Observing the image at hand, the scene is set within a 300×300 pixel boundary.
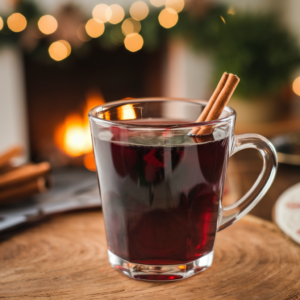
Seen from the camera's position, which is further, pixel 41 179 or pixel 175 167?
pixel 41 179

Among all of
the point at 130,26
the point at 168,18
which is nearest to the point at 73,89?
the point at 130,26

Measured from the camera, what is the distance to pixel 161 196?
1.61ft

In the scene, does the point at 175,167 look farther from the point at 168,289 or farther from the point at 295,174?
the point at 295,174

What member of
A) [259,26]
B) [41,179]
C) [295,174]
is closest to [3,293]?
[41,179]

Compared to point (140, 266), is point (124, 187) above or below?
above

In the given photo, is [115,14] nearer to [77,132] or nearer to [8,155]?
[77,132]

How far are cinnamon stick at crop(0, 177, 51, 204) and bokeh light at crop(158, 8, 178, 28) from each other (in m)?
1.66

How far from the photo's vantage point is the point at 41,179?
875mm

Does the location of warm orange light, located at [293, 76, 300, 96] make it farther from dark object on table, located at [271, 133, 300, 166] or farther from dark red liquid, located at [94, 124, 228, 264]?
dark red liquid, located at [94, 124, 228, 264]

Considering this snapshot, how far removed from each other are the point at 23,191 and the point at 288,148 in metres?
0.72

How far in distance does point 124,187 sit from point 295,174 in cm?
62

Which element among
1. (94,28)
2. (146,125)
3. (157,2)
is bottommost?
(146,125)

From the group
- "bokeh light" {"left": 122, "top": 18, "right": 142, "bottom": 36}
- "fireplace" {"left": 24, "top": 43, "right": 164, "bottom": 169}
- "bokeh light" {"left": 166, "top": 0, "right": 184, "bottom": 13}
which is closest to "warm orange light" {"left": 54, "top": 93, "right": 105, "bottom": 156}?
"fireplace" {"left": 24, "top": 43, "right": 164, "bottom": 169}

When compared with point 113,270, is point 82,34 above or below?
above
